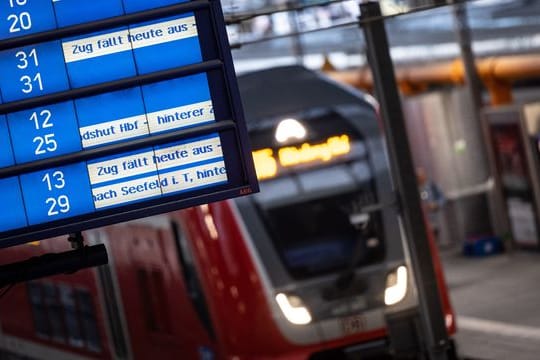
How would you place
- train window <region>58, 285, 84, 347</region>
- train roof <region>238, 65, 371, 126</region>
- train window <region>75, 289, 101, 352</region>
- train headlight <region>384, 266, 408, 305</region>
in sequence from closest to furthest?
train headlight <region>384, 266, 408, 305</region> → train roof <region>238, 65, 371, 126</region> → train window <region>75, 289, 101, 352</region> → train window <region>58, 285, 84, 347</region>

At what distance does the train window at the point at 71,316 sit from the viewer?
16.3 m

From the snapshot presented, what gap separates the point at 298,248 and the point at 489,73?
34.8 feet

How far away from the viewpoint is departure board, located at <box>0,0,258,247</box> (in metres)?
8.75

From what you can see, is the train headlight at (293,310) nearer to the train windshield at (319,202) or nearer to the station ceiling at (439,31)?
the train windshield at (319,202)

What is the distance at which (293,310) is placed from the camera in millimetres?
13211

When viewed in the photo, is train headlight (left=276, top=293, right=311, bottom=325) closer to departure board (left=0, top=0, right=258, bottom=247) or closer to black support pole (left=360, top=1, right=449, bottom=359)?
black support pole (left=360, top=1, right=449, bottom=359)

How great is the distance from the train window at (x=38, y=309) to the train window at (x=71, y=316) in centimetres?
52

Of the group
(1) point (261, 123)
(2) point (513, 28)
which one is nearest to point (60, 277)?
(1) point (261, 123)

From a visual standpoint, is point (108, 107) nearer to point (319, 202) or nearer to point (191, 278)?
point (319, 202)

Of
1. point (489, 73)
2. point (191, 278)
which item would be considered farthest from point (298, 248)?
point (489, 73)

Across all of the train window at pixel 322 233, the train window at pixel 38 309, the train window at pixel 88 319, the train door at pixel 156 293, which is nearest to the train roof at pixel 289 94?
the train window at pixel 322 233

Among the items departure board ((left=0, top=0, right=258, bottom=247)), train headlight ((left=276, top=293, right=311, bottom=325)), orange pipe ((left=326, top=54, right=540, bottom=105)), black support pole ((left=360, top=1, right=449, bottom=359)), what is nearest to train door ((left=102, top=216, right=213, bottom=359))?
train headlight ((left=276, top=293, right=311, bottom=325))

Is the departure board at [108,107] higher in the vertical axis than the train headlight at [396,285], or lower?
higher

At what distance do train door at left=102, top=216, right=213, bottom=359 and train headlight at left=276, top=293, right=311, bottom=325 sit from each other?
2.85 feet
